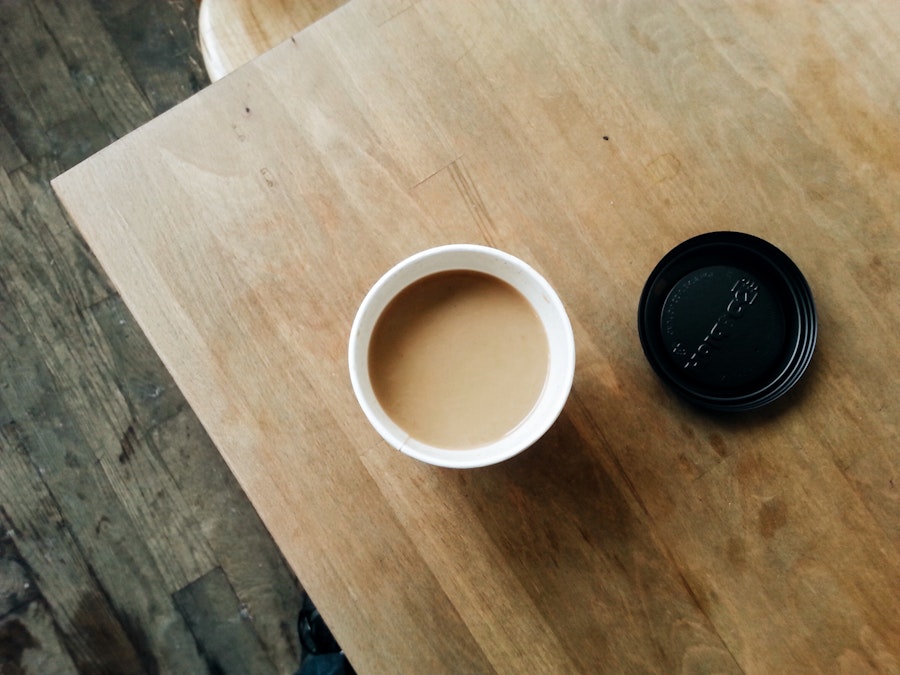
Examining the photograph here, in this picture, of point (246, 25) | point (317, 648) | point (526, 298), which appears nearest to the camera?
point (526, 298)

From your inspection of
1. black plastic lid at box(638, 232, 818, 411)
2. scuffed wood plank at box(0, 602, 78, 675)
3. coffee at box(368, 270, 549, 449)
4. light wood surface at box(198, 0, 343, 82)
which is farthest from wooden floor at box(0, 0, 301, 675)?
black plastic lid at box(638, 232, 818, 411)

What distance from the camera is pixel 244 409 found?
0.72 meters

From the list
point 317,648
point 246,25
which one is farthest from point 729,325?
point 317,648

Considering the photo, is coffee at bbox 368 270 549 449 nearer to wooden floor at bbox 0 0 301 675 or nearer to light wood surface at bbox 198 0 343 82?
light wood surface at bbox 198 0 343 82

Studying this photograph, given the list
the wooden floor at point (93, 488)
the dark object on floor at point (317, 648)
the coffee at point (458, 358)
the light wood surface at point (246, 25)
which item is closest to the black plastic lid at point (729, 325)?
the coffee at point (458, 358)

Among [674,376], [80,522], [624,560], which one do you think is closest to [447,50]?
[674,376]

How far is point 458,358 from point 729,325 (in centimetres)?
29

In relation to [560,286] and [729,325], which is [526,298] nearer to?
[560,286]

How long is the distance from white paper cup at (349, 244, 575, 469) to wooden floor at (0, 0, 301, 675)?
2.62ft

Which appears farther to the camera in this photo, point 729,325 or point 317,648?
point 317,648

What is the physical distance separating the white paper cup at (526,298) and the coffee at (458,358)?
0.01 m

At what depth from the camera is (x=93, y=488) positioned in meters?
1.30

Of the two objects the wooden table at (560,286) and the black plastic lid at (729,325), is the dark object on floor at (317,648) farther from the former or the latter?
the black plastic lid at (729,325)

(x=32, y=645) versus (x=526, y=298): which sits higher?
(x=526, y=298)
